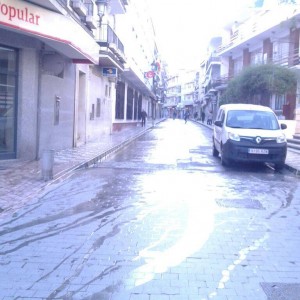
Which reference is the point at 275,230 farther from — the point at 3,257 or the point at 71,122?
the point at 71,122

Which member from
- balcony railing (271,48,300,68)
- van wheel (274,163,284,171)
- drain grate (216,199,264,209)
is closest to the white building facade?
drain grate (216,199,264,209)

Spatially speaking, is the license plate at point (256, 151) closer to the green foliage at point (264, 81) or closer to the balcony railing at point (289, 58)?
the green foliage at point (264, 81)

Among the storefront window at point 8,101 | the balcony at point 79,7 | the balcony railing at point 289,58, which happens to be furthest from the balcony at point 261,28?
the storefront window at point 8,101

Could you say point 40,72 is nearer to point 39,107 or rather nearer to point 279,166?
point 39,107

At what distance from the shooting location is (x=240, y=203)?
802 cm

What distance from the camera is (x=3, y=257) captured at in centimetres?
489

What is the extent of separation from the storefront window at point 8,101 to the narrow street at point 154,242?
9.36 feet

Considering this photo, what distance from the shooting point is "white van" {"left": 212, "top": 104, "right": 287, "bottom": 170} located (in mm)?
12438

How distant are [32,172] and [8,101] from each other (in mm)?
2450

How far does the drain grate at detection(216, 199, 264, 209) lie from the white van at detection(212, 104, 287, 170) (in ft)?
14.1

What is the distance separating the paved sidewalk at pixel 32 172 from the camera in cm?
785

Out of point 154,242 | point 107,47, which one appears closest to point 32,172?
point 154,242

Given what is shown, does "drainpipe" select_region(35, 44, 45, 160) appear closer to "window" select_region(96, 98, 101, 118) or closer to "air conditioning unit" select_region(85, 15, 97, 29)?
"air conditioning unit" select_region(85, 15, 97, 29)

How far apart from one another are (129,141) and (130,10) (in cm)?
1481
